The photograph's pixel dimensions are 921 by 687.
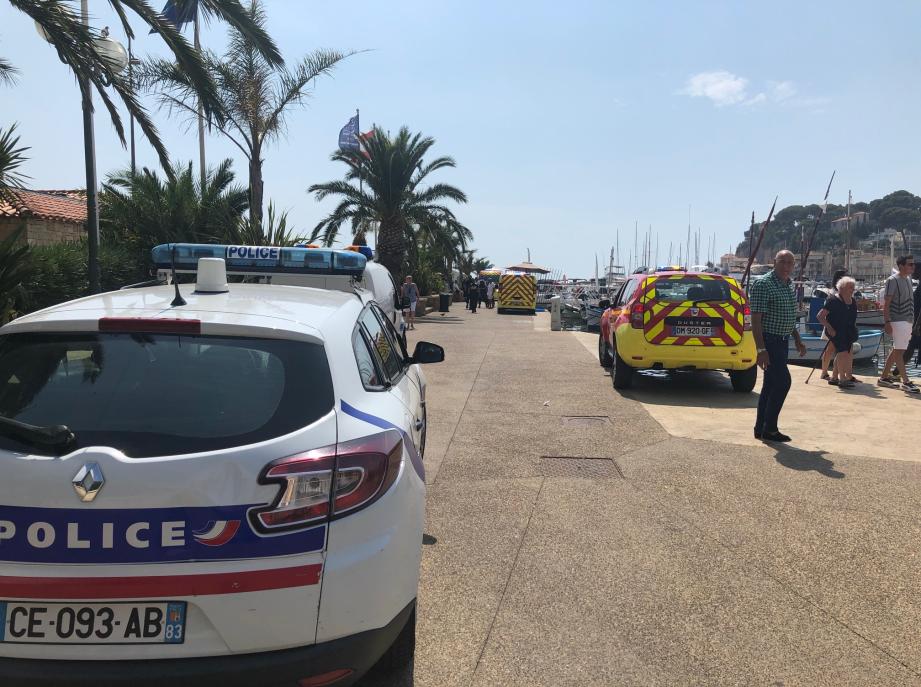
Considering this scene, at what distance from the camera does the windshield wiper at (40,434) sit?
2.35 metres

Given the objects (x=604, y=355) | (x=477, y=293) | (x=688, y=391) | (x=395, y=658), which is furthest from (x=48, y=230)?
(x=395, y=658)

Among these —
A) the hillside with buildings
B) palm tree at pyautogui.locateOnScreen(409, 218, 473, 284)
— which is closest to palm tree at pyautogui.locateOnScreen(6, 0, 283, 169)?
palm tree at pyautogui.locateOnScreen(409, 218, 473, 284)

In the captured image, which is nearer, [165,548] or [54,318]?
[165,548]

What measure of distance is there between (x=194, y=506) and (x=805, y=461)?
18.5 ft

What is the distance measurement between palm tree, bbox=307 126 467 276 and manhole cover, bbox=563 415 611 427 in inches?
770

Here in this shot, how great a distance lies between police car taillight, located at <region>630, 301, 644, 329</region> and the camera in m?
9.84

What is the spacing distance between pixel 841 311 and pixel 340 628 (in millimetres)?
9592

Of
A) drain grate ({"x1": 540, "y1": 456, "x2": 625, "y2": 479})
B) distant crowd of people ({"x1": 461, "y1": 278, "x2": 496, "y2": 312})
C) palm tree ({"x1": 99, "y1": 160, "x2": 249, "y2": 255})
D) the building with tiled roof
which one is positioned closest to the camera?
drain grate ({"x1": 540, "y1": 456, "x2": 625, "y2": 479})

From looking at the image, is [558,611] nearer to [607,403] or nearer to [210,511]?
[210,511]

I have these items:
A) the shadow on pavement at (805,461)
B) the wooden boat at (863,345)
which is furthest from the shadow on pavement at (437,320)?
the shadow on pavement at (805,461)

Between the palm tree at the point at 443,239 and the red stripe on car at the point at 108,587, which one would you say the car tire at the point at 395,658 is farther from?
the palm tree at the point at 443,239

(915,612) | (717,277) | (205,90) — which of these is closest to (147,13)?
(205,90)

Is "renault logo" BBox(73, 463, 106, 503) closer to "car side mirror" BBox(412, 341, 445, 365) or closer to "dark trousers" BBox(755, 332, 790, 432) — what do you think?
"car side mirror" BBox(412, 341, 445, 365)

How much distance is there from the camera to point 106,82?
789 centimetres
